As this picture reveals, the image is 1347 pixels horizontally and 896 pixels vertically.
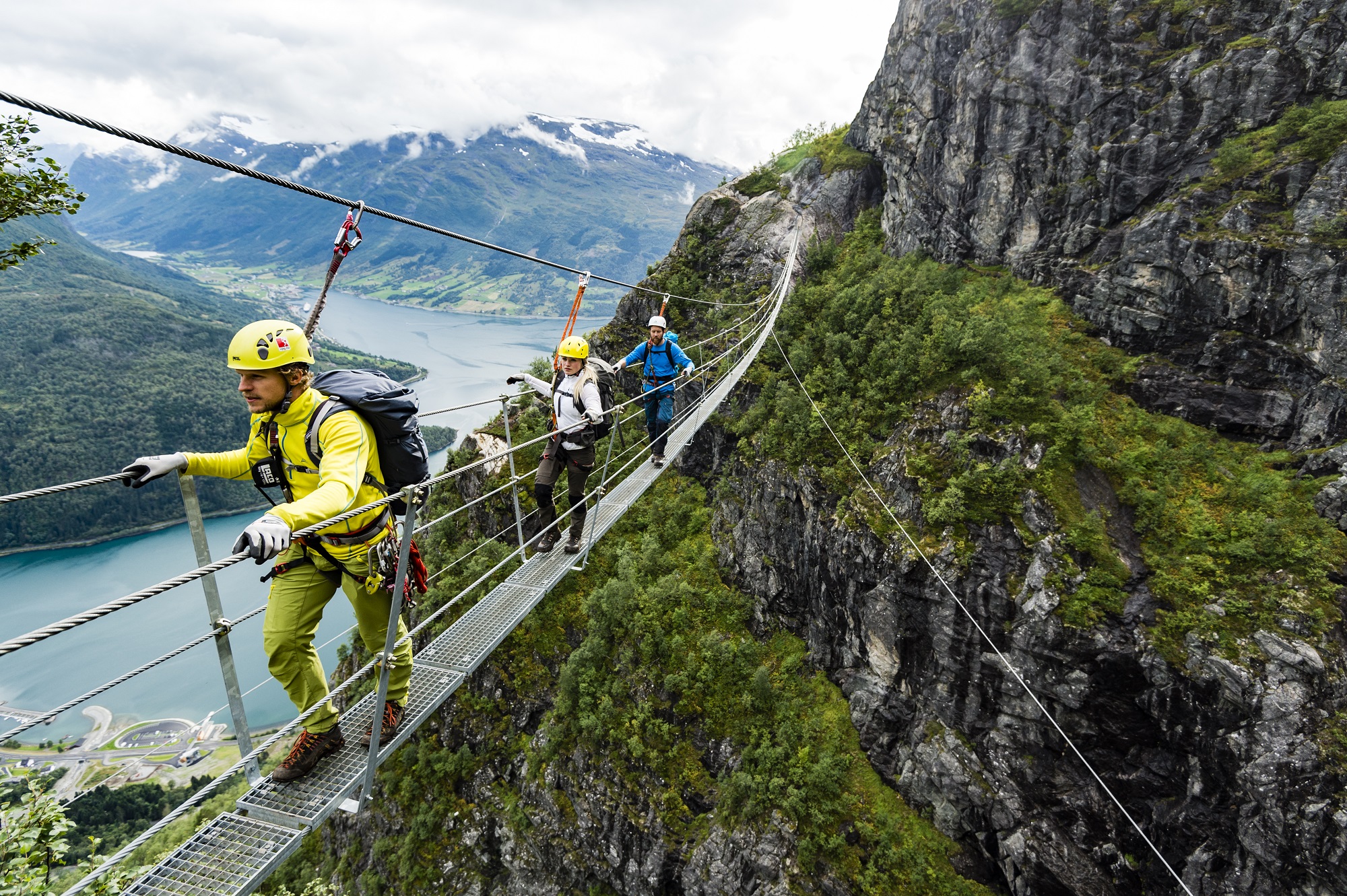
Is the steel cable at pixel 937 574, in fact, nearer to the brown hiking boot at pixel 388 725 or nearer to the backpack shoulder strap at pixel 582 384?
the backpack shoulder strap at pixel 582 384

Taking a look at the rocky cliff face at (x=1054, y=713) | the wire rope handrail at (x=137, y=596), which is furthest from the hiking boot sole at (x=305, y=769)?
the rocky cliff face at (x=1054, y=713)

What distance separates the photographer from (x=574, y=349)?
5.44 meters

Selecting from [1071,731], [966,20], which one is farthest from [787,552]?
[966,20]

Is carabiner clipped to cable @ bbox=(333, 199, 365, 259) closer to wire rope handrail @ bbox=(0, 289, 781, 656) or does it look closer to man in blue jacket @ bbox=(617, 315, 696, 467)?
wire rope handrail @ bbox=(0, 289, 781, 656)

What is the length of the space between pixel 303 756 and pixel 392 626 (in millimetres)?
1040

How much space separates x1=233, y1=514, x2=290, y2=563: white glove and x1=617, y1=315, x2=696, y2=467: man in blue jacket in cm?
560

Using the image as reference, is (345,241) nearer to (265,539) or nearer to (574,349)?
(574,349)

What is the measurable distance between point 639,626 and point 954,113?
15.5 m

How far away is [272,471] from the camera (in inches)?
119

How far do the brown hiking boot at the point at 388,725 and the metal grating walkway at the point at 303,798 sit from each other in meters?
0.04

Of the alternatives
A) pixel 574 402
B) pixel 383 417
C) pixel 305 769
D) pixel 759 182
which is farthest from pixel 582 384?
pixel 759 182

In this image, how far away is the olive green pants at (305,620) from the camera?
3006 mm

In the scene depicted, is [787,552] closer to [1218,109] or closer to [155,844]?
[1218,109]

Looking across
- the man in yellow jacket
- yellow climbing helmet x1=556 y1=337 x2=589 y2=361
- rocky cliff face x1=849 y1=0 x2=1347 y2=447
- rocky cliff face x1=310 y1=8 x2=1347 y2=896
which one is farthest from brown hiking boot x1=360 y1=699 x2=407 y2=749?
rocky cliff face x1=849 y1=0 x2=1347 y2=447
